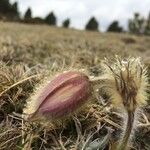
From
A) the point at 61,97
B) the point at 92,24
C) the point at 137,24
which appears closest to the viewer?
the point at 61,97

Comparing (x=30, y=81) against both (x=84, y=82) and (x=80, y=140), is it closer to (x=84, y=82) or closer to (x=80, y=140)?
(x=80, y=140)

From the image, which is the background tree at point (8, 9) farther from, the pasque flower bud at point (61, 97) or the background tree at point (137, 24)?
the pasque flower bud at point (61, 97)

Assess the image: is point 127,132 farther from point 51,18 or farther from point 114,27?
point 114,27

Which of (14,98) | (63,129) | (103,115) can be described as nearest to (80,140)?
(63,129)

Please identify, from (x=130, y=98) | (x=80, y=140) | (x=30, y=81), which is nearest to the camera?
(x=130, y=98)

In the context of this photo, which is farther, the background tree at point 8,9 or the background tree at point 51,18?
the background tree at point 51,18

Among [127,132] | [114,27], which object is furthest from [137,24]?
[127,132]

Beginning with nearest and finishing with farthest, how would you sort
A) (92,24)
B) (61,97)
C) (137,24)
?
1. (61,97)
2. (137,24)
3. (92,24)

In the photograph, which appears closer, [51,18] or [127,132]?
[127,132]

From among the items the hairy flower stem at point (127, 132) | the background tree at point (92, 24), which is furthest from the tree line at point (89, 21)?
the hairy flower stem at point (127, 132)
